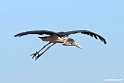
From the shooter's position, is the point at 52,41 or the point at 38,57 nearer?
the point at 52,41

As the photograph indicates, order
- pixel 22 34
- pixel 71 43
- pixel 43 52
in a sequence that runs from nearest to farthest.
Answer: pixel 22 34 → pixel 71 43 → pixel 43 52

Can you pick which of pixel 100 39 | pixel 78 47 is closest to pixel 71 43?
pixel 78 47

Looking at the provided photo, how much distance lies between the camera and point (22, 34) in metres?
33.8

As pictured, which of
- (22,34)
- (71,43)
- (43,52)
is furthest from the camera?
(43,52)

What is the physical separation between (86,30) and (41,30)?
442 centimetres

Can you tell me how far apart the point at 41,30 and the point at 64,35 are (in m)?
1.92

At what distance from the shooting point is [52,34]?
116 ft

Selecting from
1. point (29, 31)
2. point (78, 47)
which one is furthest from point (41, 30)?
point (78, 47)

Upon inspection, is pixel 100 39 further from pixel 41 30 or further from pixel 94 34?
pixel 41 30

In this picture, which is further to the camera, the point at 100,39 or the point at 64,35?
the point at 100,39

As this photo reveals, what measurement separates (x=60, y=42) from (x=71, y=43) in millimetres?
681

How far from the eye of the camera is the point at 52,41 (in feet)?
117

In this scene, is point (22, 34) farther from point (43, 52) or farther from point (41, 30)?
point (43, 52)

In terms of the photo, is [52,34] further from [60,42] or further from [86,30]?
[86,30]
